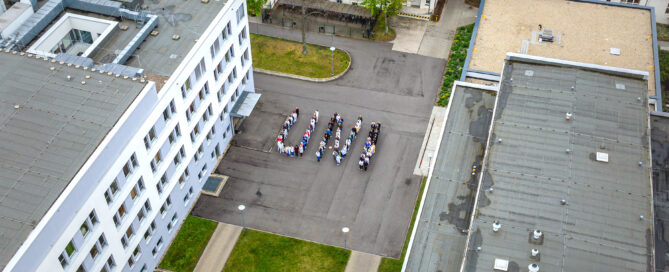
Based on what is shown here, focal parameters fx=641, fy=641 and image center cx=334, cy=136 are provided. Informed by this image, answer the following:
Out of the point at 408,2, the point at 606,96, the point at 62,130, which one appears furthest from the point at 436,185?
the point at 408,2

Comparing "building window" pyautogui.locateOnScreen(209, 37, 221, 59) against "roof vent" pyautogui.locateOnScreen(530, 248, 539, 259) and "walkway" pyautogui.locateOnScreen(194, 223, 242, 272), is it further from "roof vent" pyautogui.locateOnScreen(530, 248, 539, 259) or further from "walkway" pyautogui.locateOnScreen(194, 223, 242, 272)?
"roof vent" pyautogui.locateOnScreen(530, 248, 539, 259)

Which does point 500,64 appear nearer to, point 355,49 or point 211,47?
point 355,49

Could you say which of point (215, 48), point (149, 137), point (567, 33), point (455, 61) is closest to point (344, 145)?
point (215, 48)

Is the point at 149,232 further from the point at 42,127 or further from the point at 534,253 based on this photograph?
the point at 534,253

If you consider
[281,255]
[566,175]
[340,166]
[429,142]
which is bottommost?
[281,255]

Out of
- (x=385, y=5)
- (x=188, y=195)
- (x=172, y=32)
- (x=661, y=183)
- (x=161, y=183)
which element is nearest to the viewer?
(x=661, y=183)

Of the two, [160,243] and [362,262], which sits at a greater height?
[160,243]
